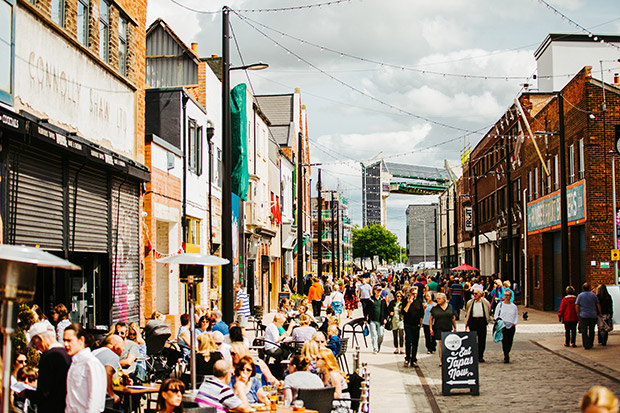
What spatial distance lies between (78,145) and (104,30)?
354 cm

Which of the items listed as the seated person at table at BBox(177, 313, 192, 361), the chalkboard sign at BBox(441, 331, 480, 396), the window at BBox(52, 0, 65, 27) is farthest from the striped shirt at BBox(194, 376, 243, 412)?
the window at BBox(52, 0, 65, 27)

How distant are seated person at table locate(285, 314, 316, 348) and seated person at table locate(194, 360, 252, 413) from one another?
649 cm

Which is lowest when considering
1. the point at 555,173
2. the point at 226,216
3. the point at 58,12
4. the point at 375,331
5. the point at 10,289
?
the point at 375,331

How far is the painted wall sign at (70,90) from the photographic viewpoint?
12.2 meters

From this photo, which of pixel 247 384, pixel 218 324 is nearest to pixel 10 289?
pixel 247 384

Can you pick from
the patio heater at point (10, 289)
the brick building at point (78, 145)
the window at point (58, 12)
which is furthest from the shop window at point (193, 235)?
the patio heater at point (10, 289)

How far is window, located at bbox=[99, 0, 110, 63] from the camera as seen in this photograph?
15909 mm

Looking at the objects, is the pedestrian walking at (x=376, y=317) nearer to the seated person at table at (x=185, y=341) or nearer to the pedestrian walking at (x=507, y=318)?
the pedestrian walking at (x=507, y=318)

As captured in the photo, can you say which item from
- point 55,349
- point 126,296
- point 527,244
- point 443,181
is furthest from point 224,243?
point 443,181

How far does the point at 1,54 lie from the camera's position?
1123 cm

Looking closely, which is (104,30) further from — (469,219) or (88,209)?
(469,219)

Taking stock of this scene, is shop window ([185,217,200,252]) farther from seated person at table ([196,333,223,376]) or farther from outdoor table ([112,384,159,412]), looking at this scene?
outdoor table ([112,384,159,412])

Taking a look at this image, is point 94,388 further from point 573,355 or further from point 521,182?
point 521,182

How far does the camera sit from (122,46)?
691 inches
